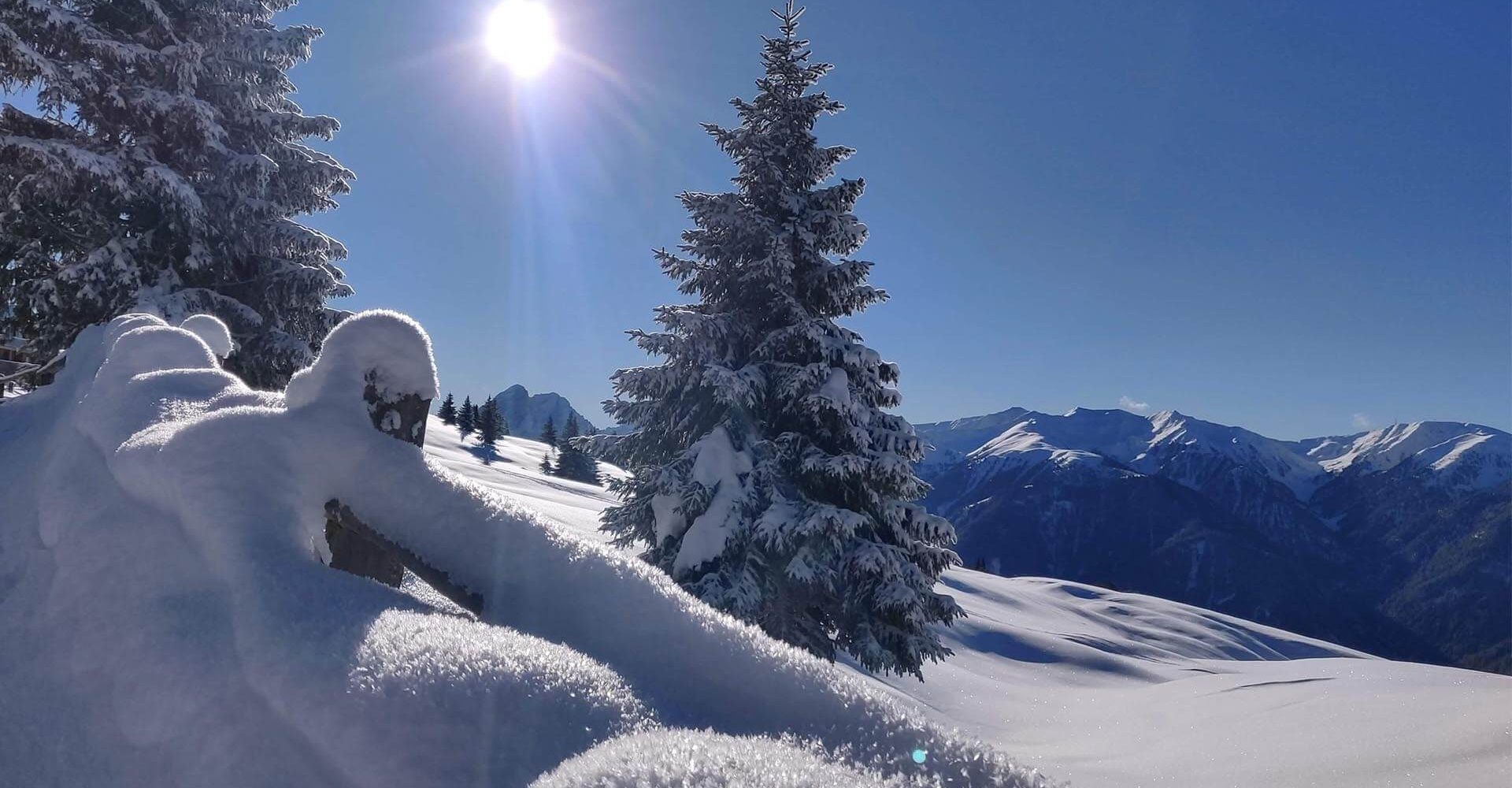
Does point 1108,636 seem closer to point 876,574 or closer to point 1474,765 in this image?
point 876,574

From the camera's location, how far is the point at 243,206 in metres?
11.5

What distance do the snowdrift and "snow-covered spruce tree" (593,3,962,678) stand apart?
571 cm

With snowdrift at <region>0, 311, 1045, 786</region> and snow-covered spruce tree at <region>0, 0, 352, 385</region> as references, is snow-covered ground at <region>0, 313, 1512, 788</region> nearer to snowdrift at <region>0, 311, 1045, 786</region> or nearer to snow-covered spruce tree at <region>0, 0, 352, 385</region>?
snowdrift at <region>0, 311, 1045, 786</region>

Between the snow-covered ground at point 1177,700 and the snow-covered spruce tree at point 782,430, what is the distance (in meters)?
1.85

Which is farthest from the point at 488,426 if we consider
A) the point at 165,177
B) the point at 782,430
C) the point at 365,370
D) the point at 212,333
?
the point at 365,370

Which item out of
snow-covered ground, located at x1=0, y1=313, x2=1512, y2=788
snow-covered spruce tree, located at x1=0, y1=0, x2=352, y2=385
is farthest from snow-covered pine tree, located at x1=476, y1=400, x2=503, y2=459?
snow-covered ground, located at x1=0, y1=313, x2=1512, y2=788

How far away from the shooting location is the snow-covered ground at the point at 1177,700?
4.52 m

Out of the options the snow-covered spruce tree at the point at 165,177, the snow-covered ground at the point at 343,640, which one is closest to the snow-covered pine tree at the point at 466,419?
the snow-covered spruce tree at the point at 165,177

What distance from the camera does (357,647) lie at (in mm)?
1626

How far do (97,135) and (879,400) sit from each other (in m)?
13.0

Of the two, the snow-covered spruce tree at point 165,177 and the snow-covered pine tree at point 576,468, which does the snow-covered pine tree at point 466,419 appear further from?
the snow-covered spruce tree at point 165,177

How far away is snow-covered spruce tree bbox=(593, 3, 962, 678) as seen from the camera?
8.31 m

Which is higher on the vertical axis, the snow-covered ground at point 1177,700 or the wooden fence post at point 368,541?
the wooden fence post at point 368,541

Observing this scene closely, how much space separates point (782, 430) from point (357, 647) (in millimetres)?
8002
